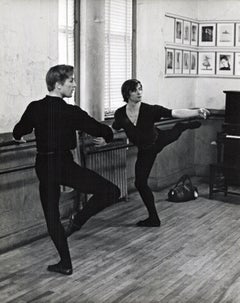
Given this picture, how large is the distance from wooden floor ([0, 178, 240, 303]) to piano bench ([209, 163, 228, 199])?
821mm

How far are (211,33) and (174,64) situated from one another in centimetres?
101

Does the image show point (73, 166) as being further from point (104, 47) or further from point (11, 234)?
point (104, 47)

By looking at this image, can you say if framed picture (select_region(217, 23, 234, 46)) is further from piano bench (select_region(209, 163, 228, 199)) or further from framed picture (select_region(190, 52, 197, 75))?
piano bench (select_region(209, 163, 228, 199))

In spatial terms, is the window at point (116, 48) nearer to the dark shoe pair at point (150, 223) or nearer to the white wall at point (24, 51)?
the white wall at point (24, 51)

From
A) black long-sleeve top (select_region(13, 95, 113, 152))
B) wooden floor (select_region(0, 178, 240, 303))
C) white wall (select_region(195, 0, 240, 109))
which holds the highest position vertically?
white wall (select_region(195, 0, 240, 109))

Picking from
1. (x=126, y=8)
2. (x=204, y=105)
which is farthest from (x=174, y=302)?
(x=204, y=105)

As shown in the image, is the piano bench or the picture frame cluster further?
the picture frame cluster

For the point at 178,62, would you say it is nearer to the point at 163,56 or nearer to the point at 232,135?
the point at 163,56

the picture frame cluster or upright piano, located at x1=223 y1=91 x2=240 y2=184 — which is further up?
the picture frame cluster

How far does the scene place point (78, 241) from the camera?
219 inches

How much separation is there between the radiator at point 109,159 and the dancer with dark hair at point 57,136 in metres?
1.74

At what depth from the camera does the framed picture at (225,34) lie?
8.60 m

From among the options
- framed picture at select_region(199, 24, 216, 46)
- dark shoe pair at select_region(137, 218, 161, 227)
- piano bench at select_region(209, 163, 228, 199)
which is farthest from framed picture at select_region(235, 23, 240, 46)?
dark shoe pair at select_region(137, 218, 161, 227)

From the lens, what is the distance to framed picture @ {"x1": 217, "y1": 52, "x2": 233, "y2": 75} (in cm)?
870
